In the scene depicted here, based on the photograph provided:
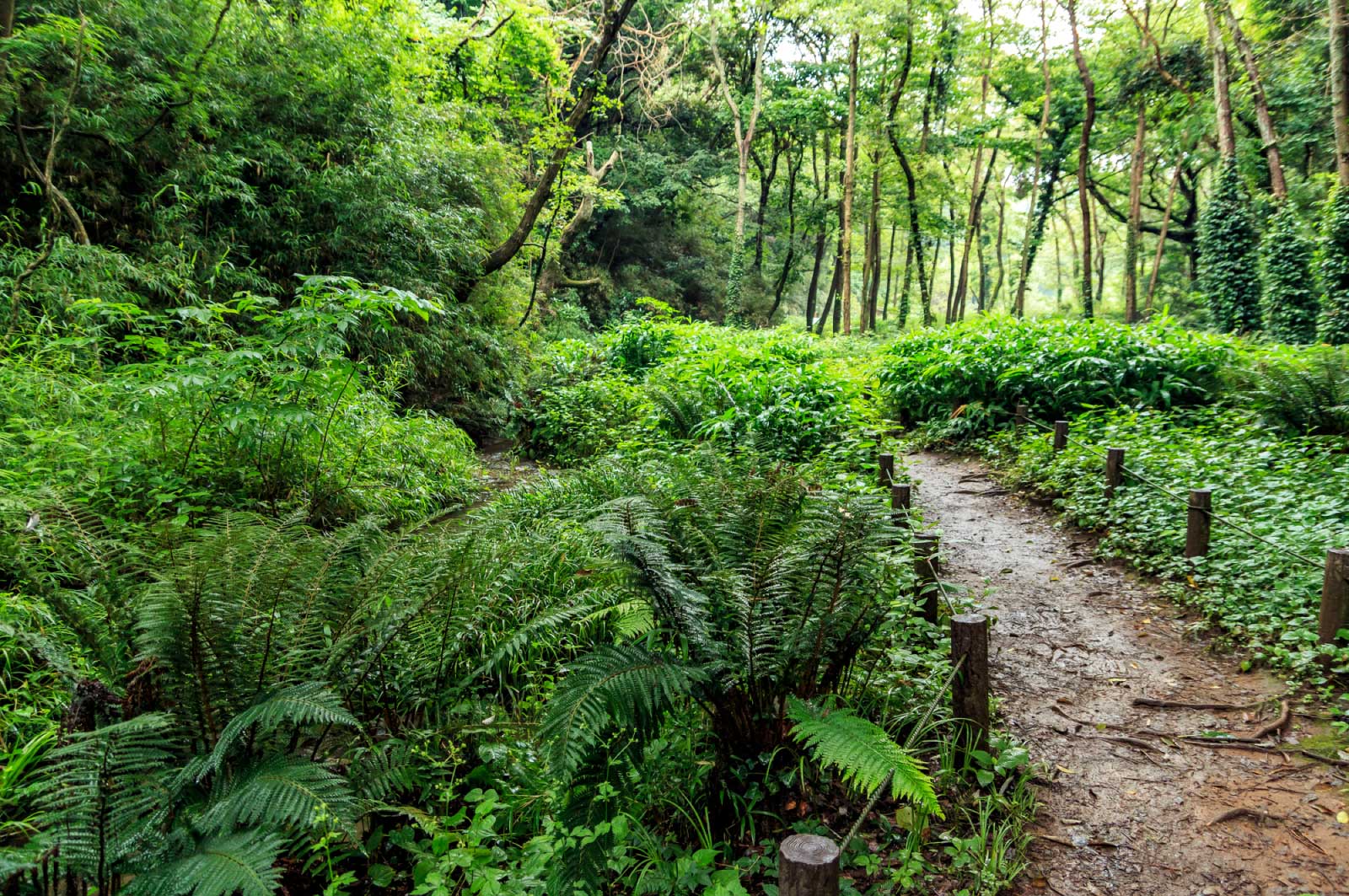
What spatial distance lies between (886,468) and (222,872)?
5200 millimetres

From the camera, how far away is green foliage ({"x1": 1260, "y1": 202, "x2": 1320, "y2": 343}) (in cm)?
1397

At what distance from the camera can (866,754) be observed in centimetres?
208

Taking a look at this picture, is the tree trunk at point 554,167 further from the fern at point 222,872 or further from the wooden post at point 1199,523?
the fern at point 222,872

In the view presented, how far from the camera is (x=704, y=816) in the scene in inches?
104

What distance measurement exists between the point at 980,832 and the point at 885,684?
825 millimetres

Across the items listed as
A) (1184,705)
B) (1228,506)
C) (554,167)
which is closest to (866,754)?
(1184,705)

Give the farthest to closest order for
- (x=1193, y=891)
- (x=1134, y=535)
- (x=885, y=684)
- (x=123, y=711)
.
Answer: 1. (x=1134, y=535)
2. (x=885, y=684)
3. (x=1193, y=891)
4. (x=123, y=711)

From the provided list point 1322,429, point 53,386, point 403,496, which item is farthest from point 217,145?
point 1322,429

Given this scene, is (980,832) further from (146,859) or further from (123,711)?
(123,711)

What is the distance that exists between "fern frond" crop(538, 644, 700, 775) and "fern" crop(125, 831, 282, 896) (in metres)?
0.75

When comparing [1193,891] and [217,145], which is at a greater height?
[217,145]

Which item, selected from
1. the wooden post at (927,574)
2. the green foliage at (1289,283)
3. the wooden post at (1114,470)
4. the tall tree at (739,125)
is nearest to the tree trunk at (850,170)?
the tall tree at (739,125)

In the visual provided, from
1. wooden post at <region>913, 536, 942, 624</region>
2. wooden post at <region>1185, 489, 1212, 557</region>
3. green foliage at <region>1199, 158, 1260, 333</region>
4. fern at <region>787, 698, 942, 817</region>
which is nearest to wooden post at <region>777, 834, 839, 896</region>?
fern at <region>787, 698, 942, 817</region>

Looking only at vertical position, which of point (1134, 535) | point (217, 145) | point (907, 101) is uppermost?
point (907, 101)
